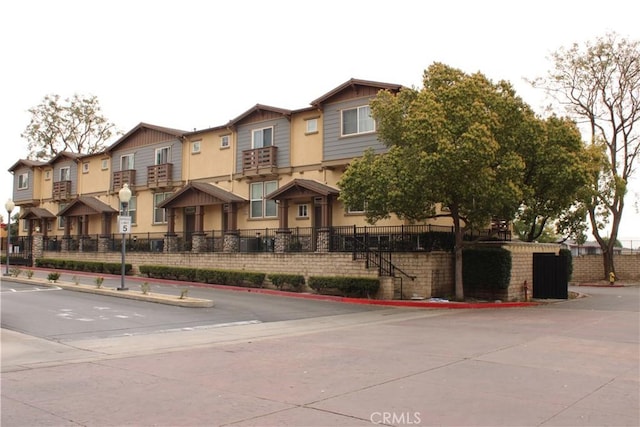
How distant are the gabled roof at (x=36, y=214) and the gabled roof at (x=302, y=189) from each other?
23.8 meters

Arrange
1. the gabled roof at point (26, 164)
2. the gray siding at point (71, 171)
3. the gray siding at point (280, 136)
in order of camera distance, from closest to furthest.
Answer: the gray siding at point (280, 136), the gray siding at point (71, 171), the gabled roof at point (26, 164)

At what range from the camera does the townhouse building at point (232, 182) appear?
83.9 feet

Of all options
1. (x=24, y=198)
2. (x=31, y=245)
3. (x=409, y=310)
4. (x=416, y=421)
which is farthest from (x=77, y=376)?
(x=24, y=198)

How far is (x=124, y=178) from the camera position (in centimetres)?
3662

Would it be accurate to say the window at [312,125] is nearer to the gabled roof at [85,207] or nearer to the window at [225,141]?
the window at [225,141]

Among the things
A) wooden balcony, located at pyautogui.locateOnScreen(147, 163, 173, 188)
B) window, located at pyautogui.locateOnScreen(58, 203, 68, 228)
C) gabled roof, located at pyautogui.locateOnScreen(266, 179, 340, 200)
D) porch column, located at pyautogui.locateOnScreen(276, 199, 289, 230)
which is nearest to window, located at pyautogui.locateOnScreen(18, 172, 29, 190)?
window, located at pyautogui.locateOnScreen(58, 203, 68, 228)

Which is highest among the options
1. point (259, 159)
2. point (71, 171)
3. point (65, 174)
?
point (71, 171)

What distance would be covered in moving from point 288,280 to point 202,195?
31.0ft

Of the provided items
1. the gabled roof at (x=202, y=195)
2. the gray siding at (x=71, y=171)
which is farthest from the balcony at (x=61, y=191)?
the gabled roof at (x=202, y=195)

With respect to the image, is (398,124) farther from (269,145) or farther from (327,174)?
(269,145)

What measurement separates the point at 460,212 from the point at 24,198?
39.1 metres

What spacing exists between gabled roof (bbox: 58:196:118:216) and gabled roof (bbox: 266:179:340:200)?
1527cm

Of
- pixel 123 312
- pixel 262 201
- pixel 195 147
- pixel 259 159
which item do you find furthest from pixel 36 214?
pixel 123 312
